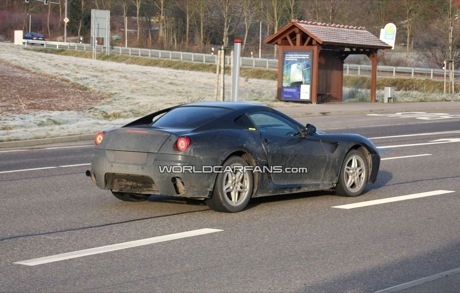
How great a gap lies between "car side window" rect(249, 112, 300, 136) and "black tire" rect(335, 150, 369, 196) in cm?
94

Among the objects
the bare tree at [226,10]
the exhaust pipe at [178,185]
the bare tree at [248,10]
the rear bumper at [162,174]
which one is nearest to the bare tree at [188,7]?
the bare tree at [226,10]

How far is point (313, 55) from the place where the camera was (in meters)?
34.7

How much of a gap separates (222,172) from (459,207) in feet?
10.5

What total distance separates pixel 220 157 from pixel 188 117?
3.28 feet

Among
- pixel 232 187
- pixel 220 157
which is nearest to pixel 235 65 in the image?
pixel 232 187

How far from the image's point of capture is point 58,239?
908 centimetres

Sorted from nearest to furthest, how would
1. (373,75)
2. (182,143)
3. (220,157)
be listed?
1. (182,143)
2. (220,157)
3. (373,75)

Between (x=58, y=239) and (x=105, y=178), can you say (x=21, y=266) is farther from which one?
(x=105, y=178)

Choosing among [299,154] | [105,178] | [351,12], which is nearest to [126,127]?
[105,178]

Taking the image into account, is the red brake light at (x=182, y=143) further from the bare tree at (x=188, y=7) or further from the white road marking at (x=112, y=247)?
the bare tree at (x=188, y=7)

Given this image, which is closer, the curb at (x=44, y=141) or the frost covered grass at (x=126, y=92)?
the curb at (x=44, y=141)

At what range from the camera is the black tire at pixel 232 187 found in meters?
10.5

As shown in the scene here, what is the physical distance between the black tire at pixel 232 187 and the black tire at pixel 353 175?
1711mm

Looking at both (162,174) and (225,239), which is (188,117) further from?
(225,239)
